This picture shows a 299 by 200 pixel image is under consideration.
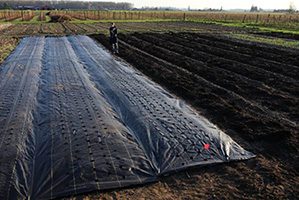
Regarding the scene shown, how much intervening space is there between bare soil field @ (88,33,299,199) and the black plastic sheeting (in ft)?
1.23

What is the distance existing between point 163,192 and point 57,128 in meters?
3.14

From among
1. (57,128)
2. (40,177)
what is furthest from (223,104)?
(40,177)

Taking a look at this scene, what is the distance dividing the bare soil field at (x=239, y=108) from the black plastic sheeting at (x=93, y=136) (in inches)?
Answer: 14.8

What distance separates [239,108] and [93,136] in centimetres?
425

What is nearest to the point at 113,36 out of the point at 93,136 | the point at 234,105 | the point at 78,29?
the point at 234,105

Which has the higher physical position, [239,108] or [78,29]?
[78,29]

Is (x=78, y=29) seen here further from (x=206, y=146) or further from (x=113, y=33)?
(x=206, y=146)

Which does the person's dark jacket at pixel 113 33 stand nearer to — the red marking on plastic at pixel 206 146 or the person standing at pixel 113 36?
the person standing at pixel 113 36

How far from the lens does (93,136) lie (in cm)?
642

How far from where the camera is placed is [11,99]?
8844 millimetres

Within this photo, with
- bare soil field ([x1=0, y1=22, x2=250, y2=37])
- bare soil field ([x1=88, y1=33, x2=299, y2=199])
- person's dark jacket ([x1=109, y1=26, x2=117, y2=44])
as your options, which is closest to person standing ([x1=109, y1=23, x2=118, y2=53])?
person's dark jacket ([x1=109, y1=26, x2=117, y2=44])

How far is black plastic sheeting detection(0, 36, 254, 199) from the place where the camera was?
5098mm

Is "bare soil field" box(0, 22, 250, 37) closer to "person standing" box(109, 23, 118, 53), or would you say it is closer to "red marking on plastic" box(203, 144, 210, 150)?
"person standing" box(109, 23, 118, 53)

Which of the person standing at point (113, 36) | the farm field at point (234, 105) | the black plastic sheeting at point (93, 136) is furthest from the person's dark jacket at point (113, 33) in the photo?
the black plastic sheeting at point (93, 136)
